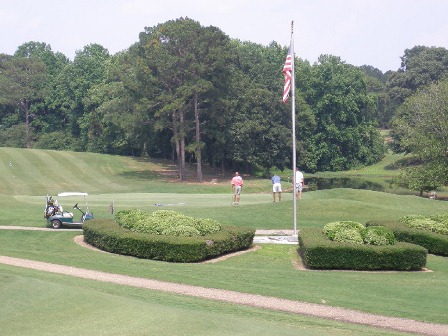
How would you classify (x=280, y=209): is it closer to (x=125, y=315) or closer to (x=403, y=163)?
(x=125, y=315)

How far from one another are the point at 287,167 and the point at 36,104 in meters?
44.4

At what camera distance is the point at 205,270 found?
18.7 meters

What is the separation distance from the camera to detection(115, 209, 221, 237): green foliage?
21984mm

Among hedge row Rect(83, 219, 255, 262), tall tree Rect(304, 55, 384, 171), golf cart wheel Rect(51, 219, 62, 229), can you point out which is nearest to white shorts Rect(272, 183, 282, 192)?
hedge row Rect(83, 219, 255, 262)

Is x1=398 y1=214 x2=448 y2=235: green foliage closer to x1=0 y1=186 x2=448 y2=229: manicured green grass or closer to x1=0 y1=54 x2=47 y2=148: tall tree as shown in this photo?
x1=0 y1=186 x2=448 y2=229: manicured green grass

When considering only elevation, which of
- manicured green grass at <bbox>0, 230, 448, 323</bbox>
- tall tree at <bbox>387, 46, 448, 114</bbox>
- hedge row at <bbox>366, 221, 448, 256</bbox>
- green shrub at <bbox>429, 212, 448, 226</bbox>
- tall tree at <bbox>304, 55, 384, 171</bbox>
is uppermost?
tall tree at <bbox>387, 46, 448, 114</bbox>

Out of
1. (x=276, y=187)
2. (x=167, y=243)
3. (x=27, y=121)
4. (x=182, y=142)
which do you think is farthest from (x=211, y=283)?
(x=27, y=121)

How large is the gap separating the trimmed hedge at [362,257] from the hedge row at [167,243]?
321 cm

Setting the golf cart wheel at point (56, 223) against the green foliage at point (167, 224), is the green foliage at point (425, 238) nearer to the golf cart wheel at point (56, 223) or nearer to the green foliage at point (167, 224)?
the green foliage at point (167, 224)

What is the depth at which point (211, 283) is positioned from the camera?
53.4ft

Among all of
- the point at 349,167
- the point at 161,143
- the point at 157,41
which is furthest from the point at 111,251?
the point at 349,167

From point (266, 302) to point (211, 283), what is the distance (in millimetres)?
2257

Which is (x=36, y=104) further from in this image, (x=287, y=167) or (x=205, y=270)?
(x=205, y=270)

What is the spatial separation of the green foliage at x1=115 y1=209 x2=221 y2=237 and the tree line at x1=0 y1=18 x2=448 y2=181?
37.6 meters
